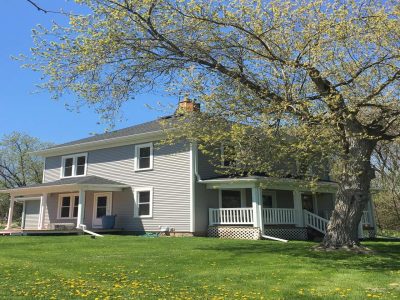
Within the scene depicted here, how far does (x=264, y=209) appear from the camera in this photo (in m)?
20.3

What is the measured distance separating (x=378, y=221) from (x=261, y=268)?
31.1 metres

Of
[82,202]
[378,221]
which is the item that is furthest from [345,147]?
[378,221]

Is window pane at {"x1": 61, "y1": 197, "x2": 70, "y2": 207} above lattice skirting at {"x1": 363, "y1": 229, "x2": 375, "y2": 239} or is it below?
above

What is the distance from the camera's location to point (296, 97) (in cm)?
1190

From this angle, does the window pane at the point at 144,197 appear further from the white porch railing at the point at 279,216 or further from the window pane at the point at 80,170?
the white porch railing at the point at 279,216

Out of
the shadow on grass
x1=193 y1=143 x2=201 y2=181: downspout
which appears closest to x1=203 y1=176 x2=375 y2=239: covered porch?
x1=193 y1=143 x2=201 y2=181: downspout

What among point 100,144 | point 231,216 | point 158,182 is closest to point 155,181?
point 158,182

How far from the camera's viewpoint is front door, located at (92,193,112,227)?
23969 mm

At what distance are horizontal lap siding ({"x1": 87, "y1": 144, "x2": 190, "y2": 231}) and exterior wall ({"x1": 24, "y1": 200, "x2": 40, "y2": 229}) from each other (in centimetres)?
577

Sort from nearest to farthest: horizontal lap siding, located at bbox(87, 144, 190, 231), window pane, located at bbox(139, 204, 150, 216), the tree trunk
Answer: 1. the tree trunk
2. horizontal lap siding, located at bbox(87, 144, 190, 231)
3. window pane, located at bbox(139, 204, 150, 216)

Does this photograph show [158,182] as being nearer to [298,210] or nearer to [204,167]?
[204,167]

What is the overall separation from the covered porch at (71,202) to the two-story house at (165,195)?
56 mm

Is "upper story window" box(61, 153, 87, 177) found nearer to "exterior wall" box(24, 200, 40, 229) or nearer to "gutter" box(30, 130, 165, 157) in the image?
"gutter" box(30, 130, 165, 157)

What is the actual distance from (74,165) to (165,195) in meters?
7.66
